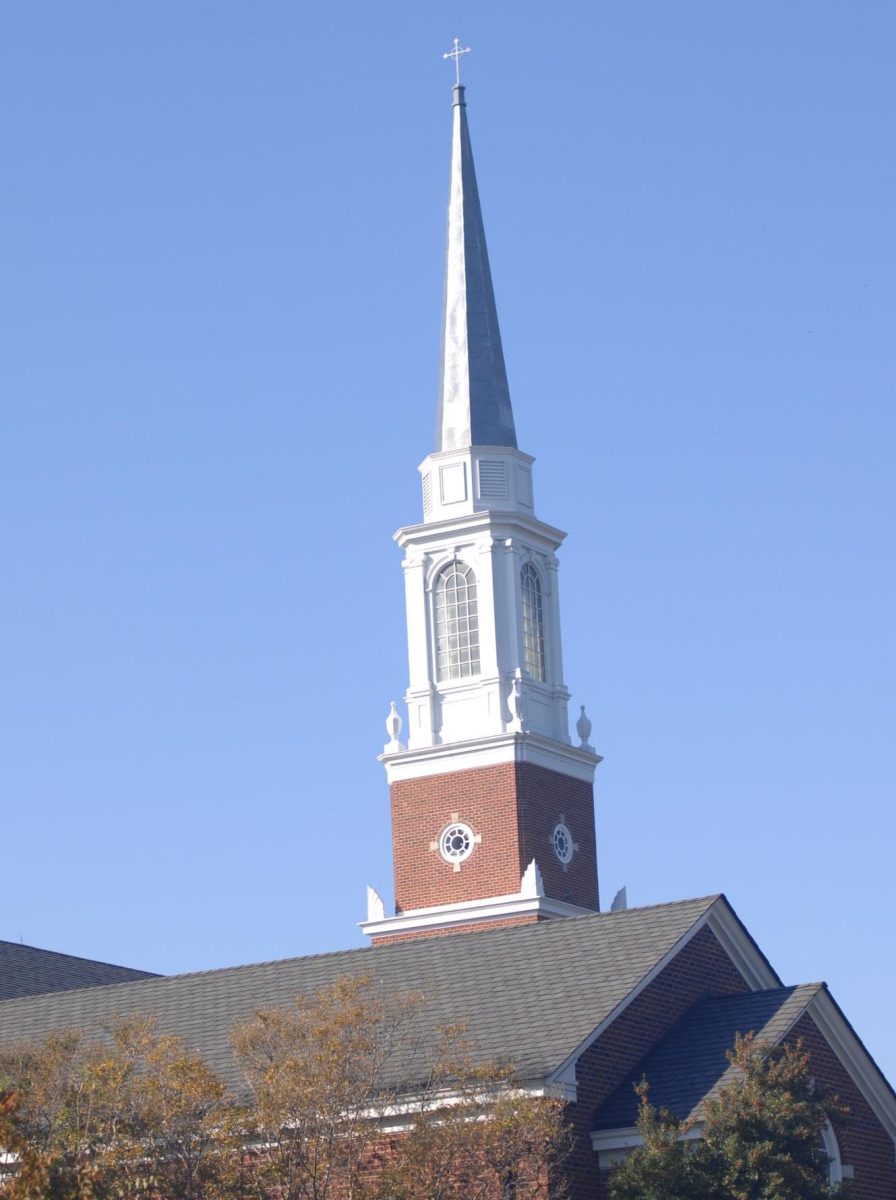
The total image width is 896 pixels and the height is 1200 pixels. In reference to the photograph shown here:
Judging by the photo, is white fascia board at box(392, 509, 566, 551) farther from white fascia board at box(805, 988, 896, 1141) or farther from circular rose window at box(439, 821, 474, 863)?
white fascia board at box(805, 988, 896, 1141)

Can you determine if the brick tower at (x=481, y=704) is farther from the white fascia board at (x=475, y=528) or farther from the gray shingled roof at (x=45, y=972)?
the gray shingled roof at (x=45, y=972)

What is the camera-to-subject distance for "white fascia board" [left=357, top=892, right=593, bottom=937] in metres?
42.1

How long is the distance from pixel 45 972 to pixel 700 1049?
1582 centimetres

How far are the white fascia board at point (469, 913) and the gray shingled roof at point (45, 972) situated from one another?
4.81 meters

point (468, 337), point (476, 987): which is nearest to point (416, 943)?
point (476, 987)

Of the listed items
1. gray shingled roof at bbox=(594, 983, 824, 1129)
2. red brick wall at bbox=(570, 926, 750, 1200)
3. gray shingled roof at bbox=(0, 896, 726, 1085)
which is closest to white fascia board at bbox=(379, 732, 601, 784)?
gray shingled roof at bbox=(0, 896, 726, 1085)

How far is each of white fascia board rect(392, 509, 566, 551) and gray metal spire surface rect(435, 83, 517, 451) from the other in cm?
Answer: 181

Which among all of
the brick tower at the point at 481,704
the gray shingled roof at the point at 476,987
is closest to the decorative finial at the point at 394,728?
the brick tower at the point at 481,704

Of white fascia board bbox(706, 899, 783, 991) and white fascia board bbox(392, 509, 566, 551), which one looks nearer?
white fascia board bbox(706, 899, 783, 991)

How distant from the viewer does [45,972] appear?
39.4m

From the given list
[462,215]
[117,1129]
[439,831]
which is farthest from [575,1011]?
[462,215]

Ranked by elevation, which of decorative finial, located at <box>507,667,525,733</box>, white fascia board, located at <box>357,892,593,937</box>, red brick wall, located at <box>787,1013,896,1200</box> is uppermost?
decorative finial, located at <box>507,667,525,733</box>

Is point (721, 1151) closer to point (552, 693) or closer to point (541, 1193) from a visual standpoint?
point (541, 1193)

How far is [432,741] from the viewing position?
44.6m
